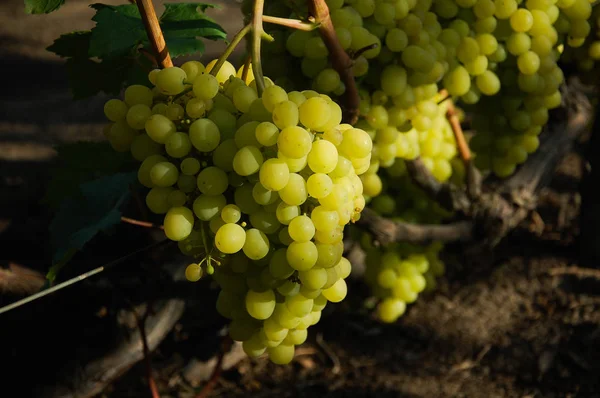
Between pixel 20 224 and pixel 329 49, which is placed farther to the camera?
pixel 20 224

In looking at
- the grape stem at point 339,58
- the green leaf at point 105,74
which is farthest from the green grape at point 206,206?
the green leaf at point 105,74

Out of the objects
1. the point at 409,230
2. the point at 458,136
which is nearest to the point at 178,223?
the point at 409,230

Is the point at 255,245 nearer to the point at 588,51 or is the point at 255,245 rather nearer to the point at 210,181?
the point at 210,181

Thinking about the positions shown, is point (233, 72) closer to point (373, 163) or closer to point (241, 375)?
point (373, 163)

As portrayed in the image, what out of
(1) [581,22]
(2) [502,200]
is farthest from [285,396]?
(1) [581,22]

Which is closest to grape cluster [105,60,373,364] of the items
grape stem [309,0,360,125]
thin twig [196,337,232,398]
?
grape stem [309,0,360,125]

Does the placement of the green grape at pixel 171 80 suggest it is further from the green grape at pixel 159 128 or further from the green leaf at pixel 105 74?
the green leaf at pixel 105 74
